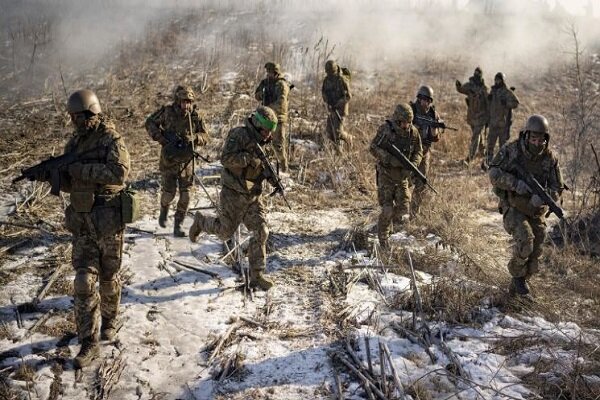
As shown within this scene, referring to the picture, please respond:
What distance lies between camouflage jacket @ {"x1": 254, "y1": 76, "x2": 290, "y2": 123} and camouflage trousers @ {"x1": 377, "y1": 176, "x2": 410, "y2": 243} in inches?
101

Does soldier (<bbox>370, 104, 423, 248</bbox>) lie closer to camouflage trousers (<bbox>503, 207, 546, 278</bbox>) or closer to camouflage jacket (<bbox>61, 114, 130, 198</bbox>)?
camouflage trousers (<bbox>503, 207, 546, 278</bbox>)

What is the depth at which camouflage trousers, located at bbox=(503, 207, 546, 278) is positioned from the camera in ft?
14.0

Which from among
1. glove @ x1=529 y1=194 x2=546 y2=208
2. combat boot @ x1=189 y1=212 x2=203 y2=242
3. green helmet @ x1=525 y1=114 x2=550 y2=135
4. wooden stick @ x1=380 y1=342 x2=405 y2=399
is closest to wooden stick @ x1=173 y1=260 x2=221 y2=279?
combat boot @ x1=189 y1=212 x2=203 y2=242

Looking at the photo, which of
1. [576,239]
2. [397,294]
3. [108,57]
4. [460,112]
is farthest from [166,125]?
[108,57]

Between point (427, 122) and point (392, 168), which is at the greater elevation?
point (427, 122)

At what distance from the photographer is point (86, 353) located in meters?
3.27

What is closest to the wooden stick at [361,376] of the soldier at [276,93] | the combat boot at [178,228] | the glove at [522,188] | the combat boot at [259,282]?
the combat boot at [259,282]

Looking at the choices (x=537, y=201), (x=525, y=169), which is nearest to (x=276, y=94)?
(x=525, y=169)

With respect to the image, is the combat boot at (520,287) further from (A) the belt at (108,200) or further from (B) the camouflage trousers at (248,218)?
(A) the belt at (108,200)

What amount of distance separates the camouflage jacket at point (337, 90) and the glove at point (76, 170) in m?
6.32

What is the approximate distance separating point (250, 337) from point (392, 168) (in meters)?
2.69

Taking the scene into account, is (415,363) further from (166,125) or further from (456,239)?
(166,125)

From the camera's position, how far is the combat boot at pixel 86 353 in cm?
322

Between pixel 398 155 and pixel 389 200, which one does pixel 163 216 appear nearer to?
pixel 389 200
